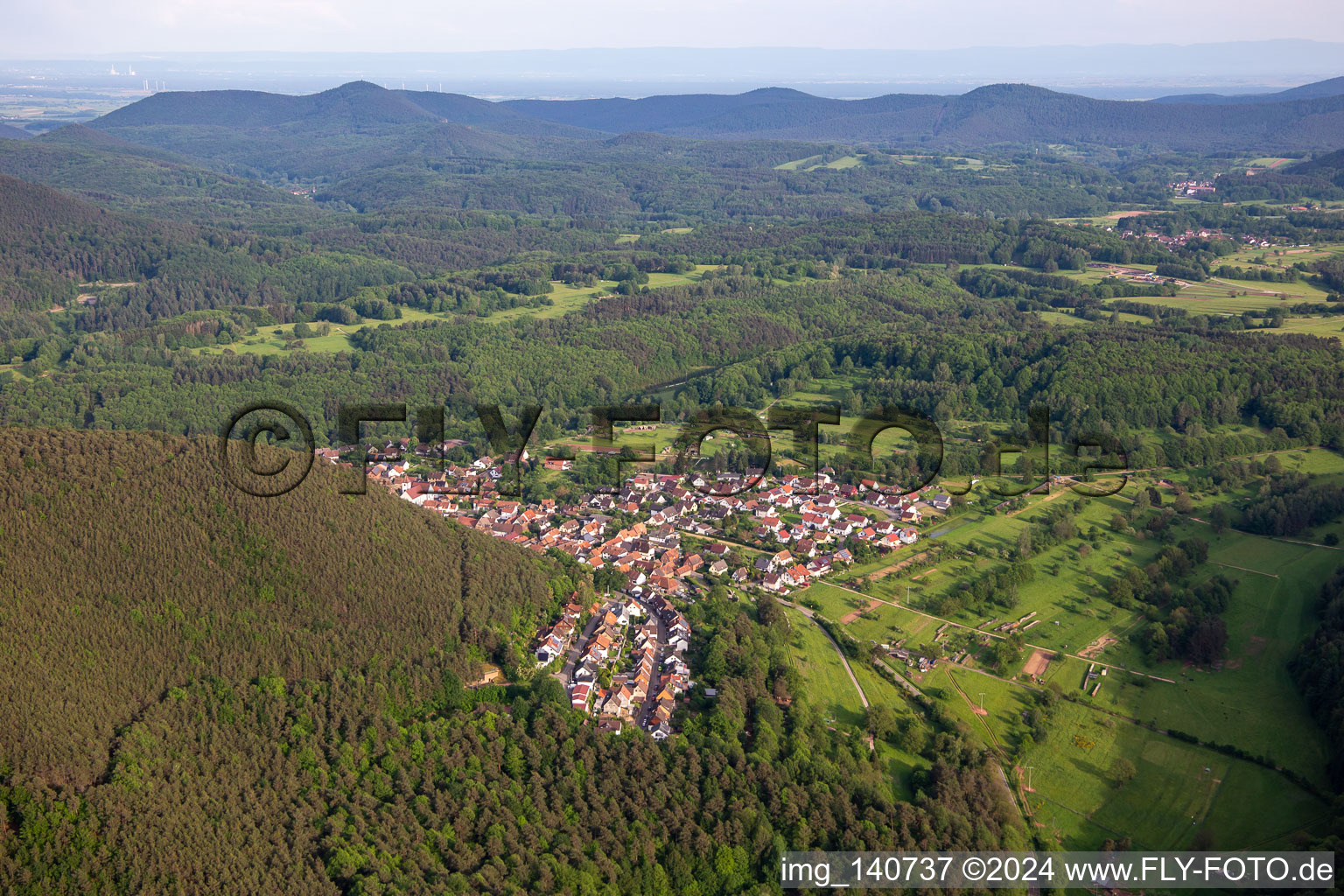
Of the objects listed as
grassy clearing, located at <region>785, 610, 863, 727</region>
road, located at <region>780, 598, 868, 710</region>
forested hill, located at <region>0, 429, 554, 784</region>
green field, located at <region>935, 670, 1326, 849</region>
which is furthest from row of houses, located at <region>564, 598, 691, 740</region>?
green field, located at <region>935, 670, 1326, 849</region>

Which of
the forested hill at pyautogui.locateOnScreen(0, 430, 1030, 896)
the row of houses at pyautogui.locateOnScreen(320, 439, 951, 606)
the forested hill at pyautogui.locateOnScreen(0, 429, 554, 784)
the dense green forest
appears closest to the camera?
the forested hill at pyautogui.locateOnScreen(0, 430, 1030, 896)

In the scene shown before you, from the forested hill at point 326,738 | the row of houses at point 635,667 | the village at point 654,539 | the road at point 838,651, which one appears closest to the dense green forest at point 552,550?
the forested hill at point 326,738

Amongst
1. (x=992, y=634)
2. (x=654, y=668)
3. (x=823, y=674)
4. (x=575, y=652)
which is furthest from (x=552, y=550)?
(x=992, y=634)

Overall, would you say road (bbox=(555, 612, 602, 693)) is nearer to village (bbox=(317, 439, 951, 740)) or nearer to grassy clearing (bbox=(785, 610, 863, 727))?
village (bbox=(317, 439, 951, 740))

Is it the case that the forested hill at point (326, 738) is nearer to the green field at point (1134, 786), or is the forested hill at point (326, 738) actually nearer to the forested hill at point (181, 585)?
the forested hill at point (181, 585)

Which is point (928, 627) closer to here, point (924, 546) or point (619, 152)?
point (924, 546)

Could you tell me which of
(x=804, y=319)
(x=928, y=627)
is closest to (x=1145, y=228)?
(x=804, y=319)

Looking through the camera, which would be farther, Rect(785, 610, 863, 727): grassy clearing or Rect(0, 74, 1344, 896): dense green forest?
Rect(785, 610, 863, 727): grassy clearing
